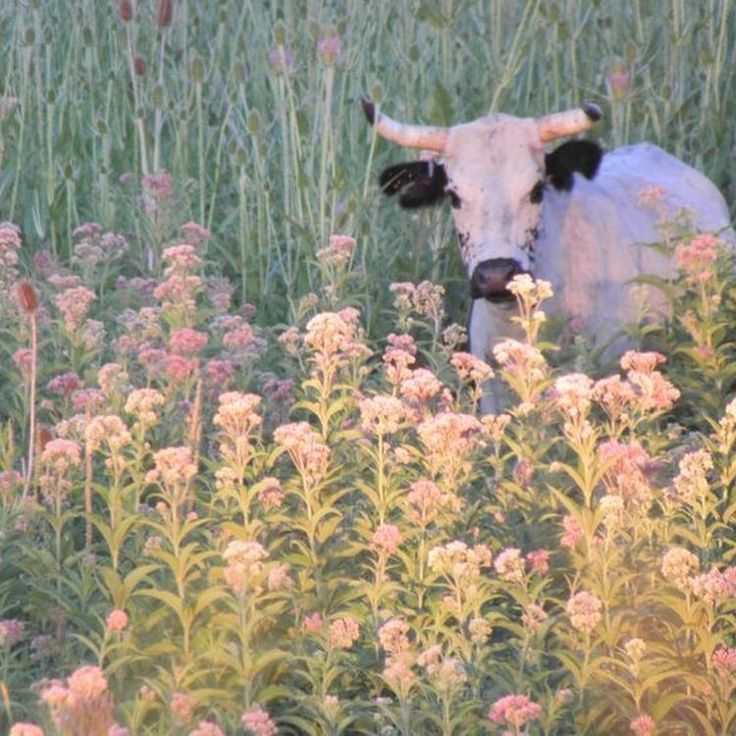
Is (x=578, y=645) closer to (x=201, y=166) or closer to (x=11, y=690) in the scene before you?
(x=11, y=690)

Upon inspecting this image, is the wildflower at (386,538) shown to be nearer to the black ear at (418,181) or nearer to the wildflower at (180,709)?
the wildflower at (180,709)

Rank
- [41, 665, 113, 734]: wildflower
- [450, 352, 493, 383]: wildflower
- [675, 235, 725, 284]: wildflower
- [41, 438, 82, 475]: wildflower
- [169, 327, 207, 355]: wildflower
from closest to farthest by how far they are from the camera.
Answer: [41, 665, 113, 734]: wildflower → [41, 438, 82, 475]: wildflower → [450, 352, 493, 383]: wildflower → [169, 327, 207, 355]: wildflower → [675, 235, 725, 284]: wildflower

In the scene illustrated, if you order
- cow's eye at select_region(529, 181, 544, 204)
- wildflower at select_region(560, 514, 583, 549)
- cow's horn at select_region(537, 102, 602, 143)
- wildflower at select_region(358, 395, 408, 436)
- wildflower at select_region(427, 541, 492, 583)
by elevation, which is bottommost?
cow's eye at select_region(529, 181, 544, 204)

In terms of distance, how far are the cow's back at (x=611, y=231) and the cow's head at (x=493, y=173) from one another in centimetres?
16

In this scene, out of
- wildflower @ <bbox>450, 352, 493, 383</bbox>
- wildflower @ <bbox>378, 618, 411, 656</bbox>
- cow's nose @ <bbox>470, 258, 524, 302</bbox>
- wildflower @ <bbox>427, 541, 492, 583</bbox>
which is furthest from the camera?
cow's nose @ <bbox>470, 258, 524, 302</bbox>

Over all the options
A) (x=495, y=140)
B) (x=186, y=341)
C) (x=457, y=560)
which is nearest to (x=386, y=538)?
(x=457, y=560)

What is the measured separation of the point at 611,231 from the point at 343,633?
401cm

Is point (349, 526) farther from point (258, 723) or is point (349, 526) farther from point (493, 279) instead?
point (493, 279)

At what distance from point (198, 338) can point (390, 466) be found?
0.60m

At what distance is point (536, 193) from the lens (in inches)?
300

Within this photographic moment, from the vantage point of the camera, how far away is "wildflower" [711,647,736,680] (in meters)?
4.20

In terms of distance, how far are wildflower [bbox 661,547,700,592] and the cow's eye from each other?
11.3 ft

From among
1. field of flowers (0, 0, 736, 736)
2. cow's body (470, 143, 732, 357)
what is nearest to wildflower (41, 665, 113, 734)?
field of flowers (0, 0, 736, 736)

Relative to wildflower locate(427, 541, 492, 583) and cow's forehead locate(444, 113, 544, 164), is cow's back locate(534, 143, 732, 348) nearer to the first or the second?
cow's forehead locate(444, 113, 544, 164)
